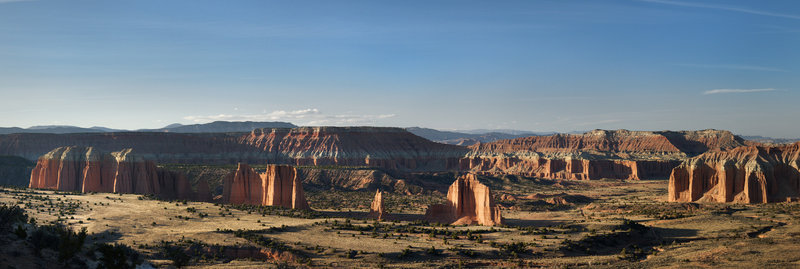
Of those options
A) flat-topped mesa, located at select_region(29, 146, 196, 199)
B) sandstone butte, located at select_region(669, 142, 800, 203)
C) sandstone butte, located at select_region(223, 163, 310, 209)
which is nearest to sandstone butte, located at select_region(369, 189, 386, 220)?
sandstone butte, located at select_region(223, 163, 310, 209)

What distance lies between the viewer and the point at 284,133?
176 m

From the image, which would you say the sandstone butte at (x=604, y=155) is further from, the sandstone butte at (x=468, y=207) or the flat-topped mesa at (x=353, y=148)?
the sandstone butte at (x=468, y=207)

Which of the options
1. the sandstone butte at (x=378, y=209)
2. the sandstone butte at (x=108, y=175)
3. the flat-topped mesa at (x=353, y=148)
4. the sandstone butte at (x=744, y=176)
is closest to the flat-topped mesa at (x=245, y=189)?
the sandstone butte at (x=108, y=175)

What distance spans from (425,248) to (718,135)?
166383mm

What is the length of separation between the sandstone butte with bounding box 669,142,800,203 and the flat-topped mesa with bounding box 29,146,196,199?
71.9 metres

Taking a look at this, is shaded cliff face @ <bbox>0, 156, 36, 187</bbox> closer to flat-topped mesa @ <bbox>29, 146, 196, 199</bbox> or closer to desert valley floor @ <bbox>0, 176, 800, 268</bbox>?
flat-topped mesa @ <bbox>29, 146, 196, 199</bbox>

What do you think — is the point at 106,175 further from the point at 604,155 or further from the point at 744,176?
the point at 604,155

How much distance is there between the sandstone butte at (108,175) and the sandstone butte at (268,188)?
20.1 feet

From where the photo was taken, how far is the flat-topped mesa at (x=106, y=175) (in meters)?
76.8

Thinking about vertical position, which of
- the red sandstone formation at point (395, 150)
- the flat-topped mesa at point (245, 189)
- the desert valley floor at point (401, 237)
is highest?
the red sandstone formation at point (395, 150)

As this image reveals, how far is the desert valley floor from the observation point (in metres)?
38.3

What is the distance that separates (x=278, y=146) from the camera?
168375mm

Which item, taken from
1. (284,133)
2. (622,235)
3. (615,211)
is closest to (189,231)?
(622,235)

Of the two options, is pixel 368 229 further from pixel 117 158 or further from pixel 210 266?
pixel 117 158
